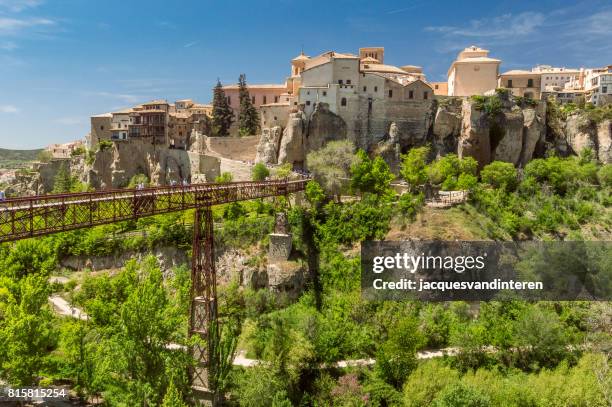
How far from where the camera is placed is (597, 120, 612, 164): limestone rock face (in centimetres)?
4616

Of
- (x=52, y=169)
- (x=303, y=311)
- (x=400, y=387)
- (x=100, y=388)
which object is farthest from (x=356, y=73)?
(x=52, y=169)

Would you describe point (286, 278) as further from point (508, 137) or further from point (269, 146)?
point (508, 137)

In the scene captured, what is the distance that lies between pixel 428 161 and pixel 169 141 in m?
29.0

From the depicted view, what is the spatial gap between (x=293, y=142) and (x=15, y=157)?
501 ft

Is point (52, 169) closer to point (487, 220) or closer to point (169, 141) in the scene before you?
point (169, 141)

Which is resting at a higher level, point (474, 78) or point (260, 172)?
point (474, 78)

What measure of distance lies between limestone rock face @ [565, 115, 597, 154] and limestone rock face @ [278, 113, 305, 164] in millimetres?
27253

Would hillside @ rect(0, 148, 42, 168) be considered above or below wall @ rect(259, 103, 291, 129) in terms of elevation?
below

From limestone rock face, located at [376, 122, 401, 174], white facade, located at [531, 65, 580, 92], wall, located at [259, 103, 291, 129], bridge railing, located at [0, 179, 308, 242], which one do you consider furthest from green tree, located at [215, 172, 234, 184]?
white facade, located at [531, 65, 580, 92]

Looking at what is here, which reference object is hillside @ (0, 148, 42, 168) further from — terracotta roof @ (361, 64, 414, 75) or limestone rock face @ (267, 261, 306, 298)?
limestone rock face @ (267, 261, 306, 298)

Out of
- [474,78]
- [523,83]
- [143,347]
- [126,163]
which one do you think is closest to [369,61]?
[474,78]

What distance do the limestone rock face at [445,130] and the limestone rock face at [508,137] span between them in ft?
10.9

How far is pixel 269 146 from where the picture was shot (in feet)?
144

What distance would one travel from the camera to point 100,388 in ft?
68.0
